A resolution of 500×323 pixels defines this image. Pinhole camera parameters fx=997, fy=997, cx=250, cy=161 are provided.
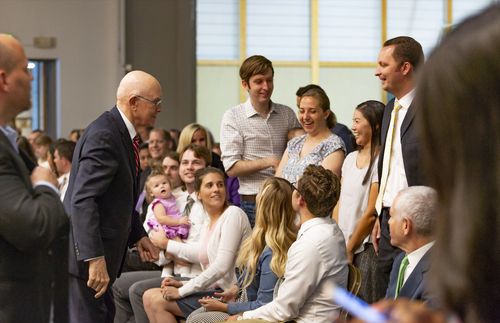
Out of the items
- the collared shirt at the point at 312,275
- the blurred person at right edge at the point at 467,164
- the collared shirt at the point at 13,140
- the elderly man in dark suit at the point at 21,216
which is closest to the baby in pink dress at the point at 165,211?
the collared shirt at the point at 312,275

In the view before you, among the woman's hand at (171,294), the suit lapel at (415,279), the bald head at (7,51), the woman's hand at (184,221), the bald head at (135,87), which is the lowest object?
the woman's hand at (171,294)

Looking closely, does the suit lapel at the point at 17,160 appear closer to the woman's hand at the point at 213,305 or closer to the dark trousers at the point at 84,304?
the dark trousers at the point at 84,304

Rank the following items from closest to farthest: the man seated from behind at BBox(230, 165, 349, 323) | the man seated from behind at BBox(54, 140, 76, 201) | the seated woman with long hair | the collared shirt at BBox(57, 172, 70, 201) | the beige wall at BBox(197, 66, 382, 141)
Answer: the man seated from behind at BBox(230, 165, 349, 323)
the seated woman with long hair
the collared shirt at BBox(57, 172, 70, 201)
the man seated from behind at BBox(54, 140, 76, 201)
the beige wall at BBox(197, 66, 382, 141)

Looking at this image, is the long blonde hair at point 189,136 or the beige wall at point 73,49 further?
the beige wall at point 73,49

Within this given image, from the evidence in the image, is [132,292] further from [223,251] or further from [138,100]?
[138,100]

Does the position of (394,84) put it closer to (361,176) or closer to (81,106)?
(361,176)

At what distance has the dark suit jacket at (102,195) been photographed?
474 cm

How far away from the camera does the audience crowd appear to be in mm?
1029

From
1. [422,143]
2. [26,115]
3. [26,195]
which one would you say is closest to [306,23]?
[26,115]

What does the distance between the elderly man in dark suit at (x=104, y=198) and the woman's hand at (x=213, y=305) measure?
717mm

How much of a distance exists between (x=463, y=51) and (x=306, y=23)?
541 inches

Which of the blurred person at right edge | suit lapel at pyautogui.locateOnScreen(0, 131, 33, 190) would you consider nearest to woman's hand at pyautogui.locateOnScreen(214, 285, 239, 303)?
suit lapel at pyautogui.locateOnScreen(0, 131, 33, 190)

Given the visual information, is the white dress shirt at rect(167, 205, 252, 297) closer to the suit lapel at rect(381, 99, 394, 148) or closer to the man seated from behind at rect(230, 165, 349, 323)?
the man seated from behind at rect(230, 165, 349, 323)

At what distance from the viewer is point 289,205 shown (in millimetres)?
5406
